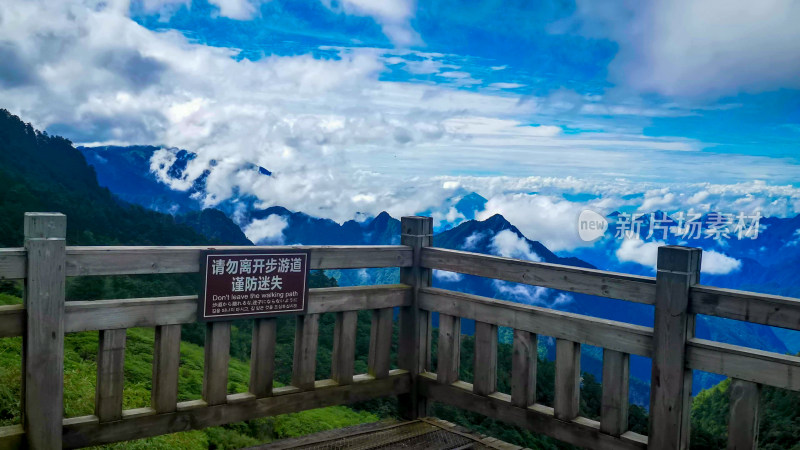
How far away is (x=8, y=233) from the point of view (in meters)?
14.9

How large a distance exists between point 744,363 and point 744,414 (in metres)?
0.33

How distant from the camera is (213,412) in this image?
5020mm

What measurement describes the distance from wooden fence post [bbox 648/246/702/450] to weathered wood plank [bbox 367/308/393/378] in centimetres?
229

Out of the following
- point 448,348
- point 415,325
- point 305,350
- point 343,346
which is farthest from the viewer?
point 415,325

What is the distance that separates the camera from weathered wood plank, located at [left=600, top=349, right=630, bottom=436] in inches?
186

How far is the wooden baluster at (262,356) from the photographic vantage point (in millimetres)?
5148

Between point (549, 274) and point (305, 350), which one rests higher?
point (549, 274)

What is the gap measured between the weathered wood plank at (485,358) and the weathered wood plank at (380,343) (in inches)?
32.8

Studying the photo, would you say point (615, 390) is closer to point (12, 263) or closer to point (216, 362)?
point (216, 362)

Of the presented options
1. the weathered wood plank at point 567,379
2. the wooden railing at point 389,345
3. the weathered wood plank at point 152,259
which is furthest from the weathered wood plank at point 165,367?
the weathered wood plank at point 567,379

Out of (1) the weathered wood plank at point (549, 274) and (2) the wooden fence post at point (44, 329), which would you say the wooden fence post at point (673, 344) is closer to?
(1) the weathered wood plank at point (549, 274)

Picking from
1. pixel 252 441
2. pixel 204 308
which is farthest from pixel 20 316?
pixel 252 441

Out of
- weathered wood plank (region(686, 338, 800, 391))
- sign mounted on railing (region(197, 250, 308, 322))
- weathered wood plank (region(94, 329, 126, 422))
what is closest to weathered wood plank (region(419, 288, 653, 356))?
weathered wood plank (region(686, 338, 800, 391))

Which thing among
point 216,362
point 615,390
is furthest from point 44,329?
point 615,390
